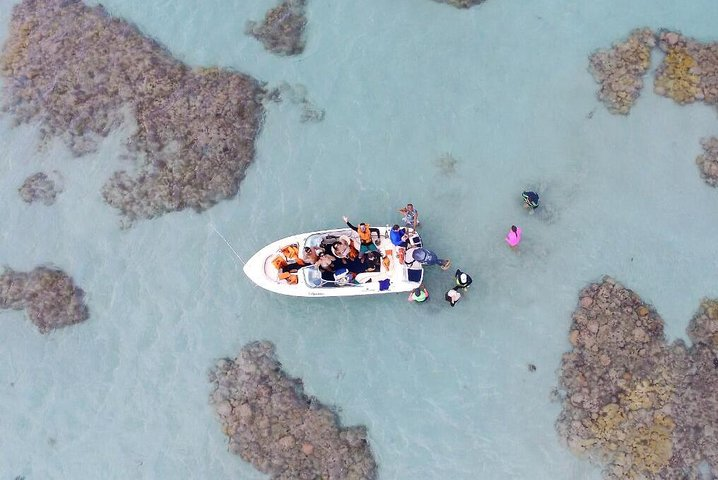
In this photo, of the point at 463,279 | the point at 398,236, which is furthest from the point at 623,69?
the point at 398,236

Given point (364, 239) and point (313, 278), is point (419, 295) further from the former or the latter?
point (313, 278)

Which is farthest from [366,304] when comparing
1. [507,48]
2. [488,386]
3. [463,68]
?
[507,48]

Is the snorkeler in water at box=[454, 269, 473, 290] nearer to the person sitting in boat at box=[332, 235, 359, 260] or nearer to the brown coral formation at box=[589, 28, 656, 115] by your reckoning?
the person sitting in boat at box=[332, 235, 359, 260]

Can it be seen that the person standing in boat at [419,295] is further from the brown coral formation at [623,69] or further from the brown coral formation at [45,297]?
the brown coral formation at [45,297]

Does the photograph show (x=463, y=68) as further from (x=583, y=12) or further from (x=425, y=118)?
(x=583, y=12)

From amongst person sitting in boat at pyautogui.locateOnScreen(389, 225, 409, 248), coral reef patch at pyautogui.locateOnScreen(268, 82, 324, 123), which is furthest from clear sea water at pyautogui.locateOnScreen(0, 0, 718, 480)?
person sitting in boat at pyautogui.locateOnScreen(389, 225, 409, 248)
